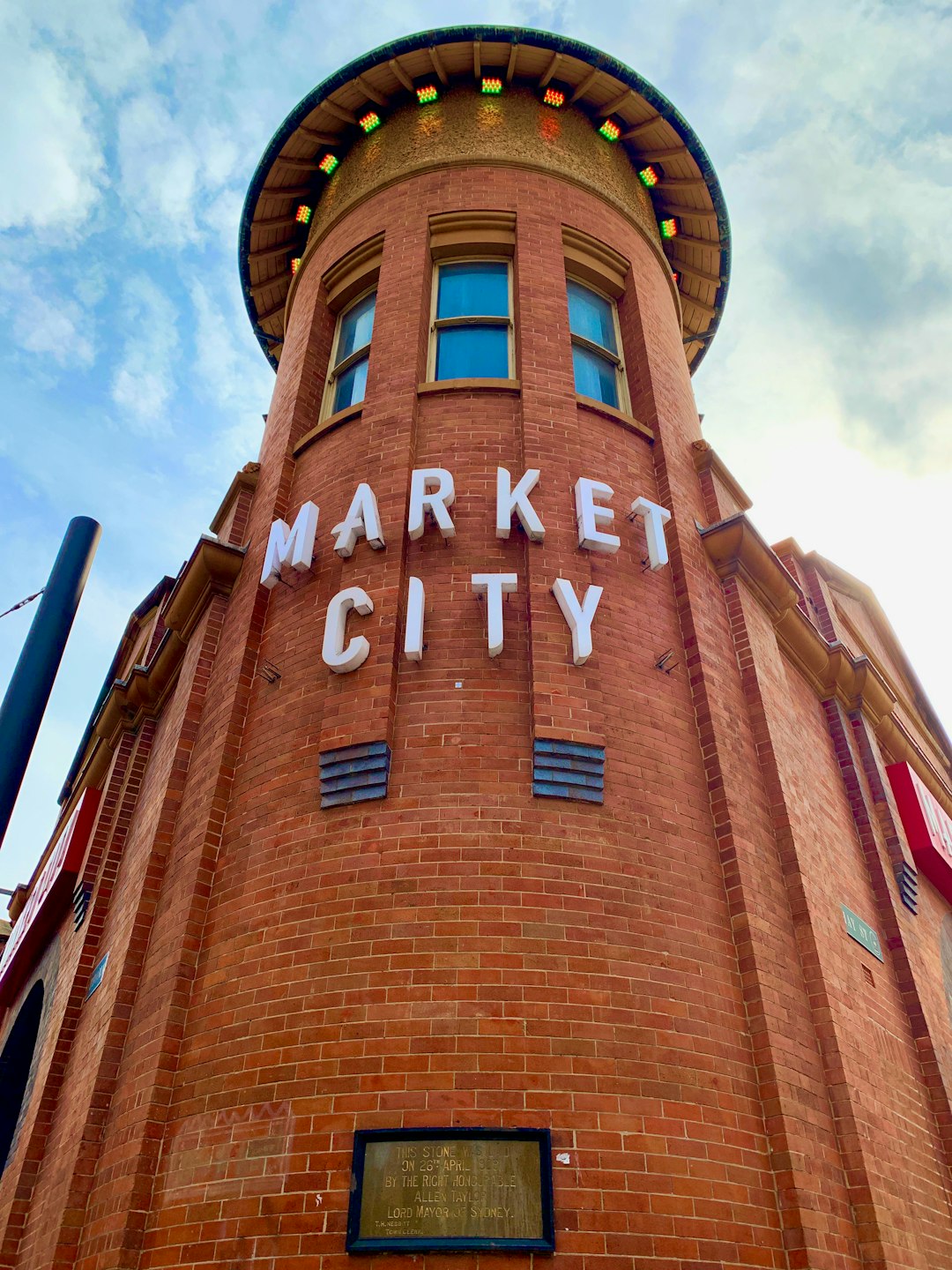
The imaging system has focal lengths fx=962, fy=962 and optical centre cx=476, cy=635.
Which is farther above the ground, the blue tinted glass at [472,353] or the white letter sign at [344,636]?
the blue tinted glass at [472,353]

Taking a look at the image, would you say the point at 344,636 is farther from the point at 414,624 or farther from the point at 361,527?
the point at 361,527

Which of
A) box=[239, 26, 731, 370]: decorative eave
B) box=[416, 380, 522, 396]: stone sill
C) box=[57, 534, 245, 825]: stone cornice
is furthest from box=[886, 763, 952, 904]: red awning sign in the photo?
box=[239, 26, 731, 370]: decorative eave

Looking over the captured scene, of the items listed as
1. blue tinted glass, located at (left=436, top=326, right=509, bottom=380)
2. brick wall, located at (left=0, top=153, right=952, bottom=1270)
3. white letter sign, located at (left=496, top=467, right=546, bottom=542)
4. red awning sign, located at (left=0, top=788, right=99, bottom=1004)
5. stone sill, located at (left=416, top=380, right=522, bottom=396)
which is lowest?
brick wall, located at (left=0, top=153, right=952, bottom=1270)

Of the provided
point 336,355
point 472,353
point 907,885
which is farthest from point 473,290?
point 907,885

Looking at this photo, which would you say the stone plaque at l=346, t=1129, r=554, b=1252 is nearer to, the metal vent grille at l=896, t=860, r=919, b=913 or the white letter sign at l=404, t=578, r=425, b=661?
the white letter sign at l=404, t=578, r=425, b=661

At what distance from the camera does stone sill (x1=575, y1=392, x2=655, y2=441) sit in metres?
9.26

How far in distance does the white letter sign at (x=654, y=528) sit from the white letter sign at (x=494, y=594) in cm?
128

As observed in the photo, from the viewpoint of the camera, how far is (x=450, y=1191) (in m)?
4.91

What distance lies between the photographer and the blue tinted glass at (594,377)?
33.7ft

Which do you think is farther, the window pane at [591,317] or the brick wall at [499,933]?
the window pane at [591,317]

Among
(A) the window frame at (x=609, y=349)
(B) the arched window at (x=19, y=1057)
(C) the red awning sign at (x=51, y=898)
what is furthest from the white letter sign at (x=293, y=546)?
(B) the arched window at (x=19, y=1057)

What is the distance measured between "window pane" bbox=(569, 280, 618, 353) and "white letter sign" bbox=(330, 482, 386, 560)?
3.95 m

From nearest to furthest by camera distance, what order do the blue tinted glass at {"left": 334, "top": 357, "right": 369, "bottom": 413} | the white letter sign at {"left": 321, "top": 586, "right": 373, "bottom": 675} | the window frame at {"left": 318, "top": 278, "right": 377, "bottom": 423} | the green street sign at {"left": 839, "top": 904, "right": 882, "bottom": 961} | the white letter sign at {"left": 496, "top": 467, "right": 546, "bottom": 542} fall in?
the white letter sign at {"left": 321, "top": 586, "right": 373, "bottom": 675}
the white letter sign at {"left": 496, "top": 467, "right": 546, "bottom": 542}
the green street sign at {"left": 839, "top": 904, "right": 882, "bottom": 961}
the blue tinted glass at {"left": 334, "top": 357, "right": 369, "bottom": 413}
the window frame at {"left": 318, "top": 278, "right": 377, "bottom": 423}

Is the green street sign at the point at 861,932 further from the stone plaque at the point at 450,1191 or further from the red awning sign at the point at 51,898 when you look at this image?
the red awning sign at the point at 51,898
